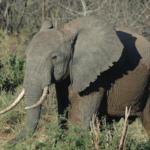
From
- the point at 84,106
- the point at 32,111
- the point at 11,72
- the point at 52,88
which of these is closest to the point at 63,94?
the point at 84,106

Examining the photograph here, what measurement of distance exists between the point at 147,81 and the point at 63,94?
0.83 metres

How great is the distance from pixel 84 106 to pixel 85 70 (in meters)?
0.33

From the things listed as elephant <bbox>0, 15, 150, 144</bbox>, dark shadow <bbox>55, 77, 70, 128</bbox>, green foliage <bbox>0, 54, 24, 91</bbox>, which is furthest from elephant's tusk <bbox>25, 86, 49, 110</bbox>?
green foliage <bbox>0, 54, 24, 91</bbox>

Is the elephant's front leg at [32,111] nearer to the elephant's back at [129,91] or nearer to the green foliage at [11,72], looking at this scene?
the elephant's back at [129,91]

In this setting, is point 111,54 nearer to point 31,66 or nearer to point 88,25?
point 88,25

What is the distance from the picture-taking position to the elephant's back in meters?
6.68

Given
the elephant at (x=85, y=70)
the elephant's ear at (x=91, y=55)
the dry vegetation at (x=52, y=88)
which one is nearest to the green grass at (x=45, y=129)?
the dry vegetation at (x=52, y=88)

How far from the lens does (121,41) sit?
6.75m

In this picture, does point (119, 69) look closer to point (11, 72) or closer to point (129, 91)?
point (129, 91)

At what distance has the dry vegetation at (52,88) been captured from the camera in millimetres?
5246

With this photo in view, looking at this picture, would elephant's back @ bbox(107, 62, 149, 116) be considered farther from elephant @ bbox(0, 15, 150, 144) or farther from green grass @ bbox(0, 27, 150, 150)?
green grass @ bbox(0, 27, 150, 150)

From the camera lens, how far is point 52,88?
27.2ft

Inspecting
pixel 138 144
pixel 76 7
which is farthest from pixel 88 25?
pixel 76 7

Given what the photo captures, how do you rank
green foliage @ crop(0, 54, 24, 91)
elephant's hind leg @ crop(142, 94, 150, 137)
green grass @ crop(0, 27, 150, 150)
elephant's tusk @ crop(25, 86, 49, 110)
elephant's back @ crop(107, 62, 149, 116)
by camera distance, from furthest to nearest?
green foliage @ crop(0, 54, 24, 91), elephant's hind leg @ crop(142, 94, 150, 137), elephant's back @ crop(107, 62, 149, 116), elephant's tusk @ crop(25, 86, 49, 110), green grass @ crop(0, 27, 150, 150)
